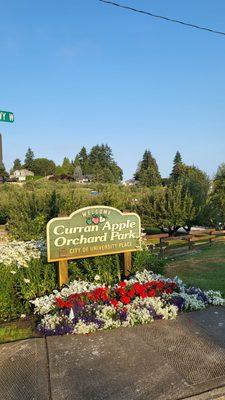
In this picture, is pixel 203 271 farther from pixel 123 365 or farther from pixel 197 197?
pixel 197 197

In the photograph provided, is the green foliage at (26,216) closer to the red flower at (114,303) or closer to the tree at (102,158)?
the red flower at (114,303)

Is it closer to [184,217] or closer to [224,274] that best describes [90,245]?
[224,274]

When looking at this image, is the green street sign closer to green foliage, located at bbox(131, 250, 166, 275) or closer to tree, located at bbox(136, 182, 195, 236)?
green foliage, located at bbox(131, 250, 166, 275)

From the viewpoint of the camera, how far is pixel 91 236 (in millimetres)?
6348

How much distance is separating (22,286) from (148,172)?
101 metres

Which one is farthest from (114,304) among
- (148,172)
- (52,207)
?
(148,172)

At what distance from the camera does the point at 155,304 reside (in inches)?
199

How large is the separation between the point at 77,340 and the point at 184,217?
19177 millimetres

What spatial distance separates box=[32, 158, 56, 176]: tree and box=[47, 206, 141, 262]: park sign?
430 feet

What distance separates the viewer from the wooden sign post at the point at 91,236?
19.6ft

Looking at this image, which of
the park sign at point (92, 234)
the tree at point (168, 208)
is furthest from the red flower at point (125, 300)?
the tree at point (168, 208)

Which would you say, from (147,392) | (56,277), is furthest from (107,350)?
(56,277)

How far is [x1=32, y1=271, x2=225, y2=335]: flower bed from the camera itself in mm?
4605

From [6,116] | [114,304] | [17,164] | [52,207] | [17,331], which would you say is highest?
[17,164]
